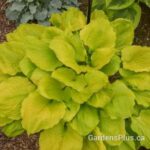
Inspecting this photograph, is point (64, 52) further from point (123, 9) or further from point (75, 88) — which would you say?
point (123, 9)

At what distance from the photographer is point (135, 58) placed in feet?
10.5

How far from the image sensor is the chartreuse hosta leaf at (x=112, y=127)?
3.01 metres

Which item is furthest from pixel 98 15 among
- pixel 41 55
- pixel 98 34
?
pixel 41 55

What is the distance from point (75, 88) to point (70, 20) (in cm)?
70

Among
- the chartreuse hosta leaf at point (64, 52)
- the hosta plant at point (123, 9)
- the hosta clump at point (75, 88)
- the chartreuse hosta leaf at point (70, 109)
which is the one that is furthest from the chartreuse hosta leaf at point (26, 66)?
the hosta plant at point (123, 9)

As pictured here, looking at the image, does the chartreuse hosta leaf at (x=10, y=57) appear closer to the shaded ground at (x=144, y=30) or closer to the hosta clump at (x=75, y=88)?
the hosta clump at (x=75, y=88)

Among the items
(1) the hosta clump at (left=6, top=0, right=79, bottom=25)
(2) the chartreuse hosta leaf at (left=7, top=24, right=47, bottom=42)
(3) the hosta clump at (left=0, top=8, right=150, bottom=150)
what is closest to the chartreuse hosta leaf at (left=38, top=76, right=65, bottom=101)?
(3) the hosta clump at (left=0, top=8, right=150, bottom=150)

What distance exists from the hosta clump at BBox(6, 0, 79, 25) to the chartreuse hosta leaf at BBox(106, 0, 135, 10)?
55 cm

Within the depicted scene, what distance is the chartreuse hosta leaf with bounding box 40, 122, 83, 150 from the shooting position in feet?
9.84

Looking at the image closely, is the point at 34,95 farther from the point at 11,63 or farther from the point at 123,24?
the point at 123,24

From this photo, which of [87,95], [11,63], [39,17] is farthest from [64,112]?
[39,17]

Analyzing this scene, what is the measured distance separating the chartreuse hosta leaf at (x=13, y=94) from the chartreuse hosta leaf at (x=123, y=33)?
28.4 inches

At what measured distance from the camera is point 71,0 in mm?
4270

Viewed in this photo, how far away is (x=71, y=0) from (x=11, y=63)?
1269mm
